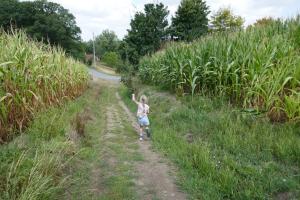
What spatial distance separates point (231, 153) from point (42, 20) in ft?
178

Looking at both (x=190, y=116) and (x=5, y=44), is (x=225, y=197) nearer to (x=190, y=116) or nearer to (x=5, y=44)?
(x=190, y=116)

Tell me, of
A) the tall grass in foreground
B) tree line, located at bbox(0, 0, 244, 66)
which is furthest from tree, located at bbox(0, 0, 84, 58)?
the tall grass in foreground

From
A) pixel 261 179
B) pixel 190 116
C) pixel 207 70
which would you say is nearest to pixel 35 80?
pixel 190 116

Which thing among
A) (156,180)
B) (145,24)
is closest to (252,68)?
(156,180)

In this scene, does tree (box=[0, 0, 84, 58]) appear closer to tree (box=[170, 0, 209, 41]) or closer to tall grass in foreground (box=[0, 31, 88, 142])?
tree (box=[170, 0, 209, 41])

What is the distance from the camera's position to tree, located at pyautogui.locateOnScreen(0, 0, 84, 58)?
5122 cm

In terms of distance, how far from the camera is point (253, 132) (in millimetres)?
5629

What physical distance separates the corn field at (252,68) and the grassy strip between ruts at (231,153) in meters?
0.43

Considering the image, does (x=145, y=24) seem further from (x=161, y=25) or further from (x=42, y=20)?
(x=42, y=20)

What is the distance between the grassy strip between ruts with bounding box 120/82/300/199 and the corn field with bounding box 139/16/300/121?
17.0 inches

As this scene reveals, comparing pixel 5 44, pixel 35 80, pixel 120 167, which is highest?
pixel 5 44

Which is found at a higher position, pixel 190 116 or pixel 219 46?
pixel 219 46

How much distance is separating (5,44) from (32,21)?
5267 cm

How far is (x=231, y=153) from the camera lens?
5316mm
